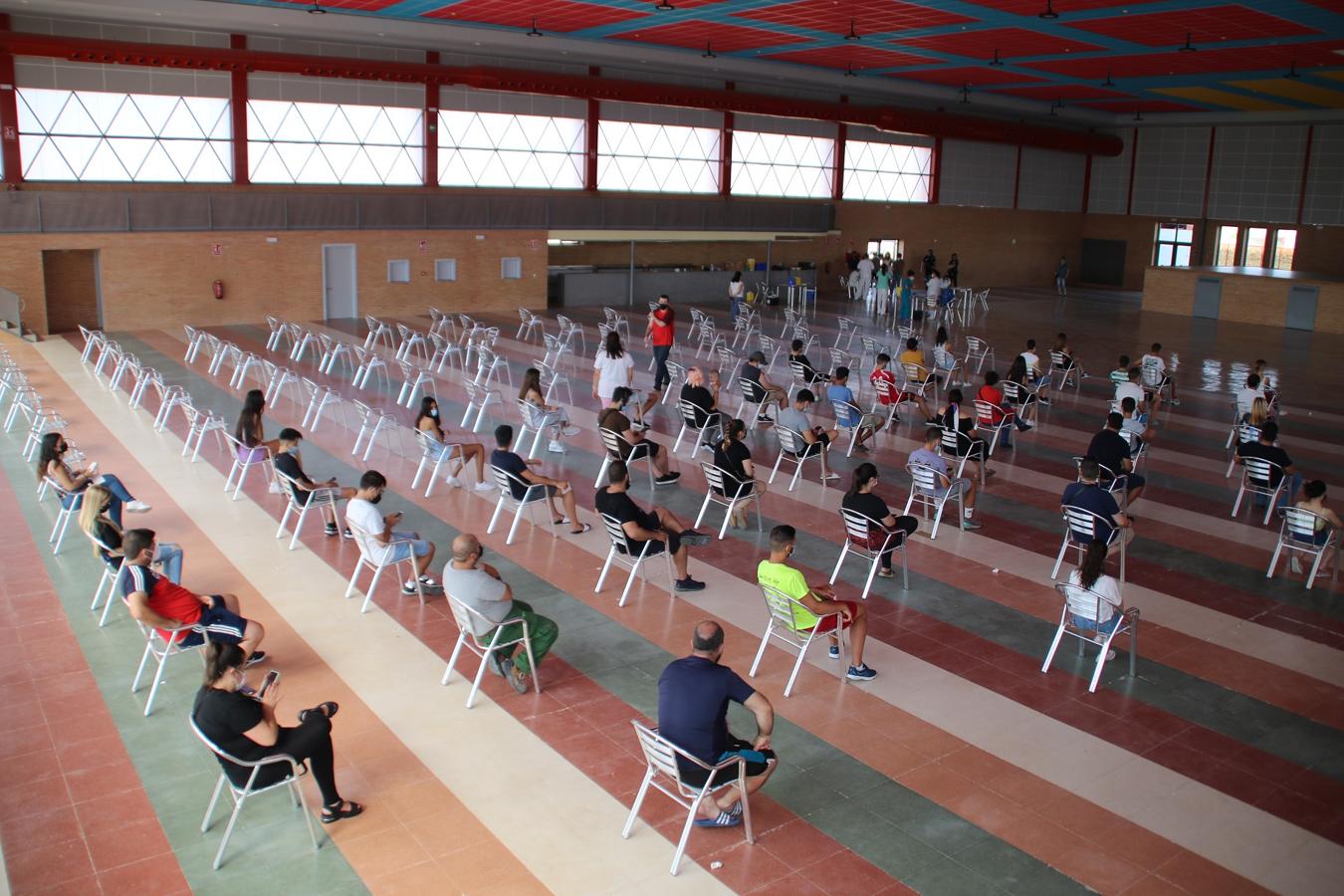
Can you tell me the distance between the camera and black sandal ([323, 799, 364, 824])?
6.40m

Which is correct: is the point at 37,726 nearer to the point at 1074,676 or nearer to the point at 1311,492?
the point at 1074,676

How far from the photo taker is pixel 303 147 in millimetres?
27969

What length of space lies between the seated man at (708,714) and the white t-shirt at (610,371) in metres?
9.63

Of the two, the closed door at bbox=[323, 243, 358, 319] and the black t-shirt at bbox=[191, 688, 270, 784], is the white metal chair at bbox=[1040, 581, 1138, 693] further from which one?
the closed door at bbox=[323, 243, 358, 319]

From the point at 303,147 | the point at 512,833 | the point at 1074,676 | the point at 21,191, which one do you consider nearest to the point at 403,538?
the point at 512,833

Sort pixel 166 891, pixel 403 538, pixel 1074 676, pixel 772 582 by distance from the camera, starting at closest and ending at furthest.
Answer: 1. pixel 166 891
2. pixel 772 582
3. pixel 1074 676
4. pixel 403 538

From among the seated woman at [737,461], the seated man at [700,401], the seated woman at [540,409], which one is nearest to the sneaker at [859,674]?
the seated woman at [737,461]

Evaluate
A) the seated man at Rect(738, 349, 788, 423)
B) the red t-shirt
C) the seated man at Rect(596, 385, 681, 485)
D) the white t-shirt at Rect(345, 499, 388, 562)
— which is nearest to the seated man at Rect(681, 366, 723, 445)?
the seated man at Rect(596, 385, 681, 485)

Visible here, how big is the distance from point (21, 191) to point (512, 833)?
23.4 m

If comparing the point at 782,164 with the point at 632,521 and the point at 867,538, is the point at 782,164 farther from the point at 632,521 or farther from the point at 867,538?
the point at 632,521

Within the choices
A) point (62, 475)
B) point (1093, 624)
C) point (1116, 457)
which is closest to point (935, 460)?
point (1116, 457)

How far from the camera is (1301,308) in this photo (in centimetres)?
3303

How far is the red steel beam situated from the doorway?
14.8ft

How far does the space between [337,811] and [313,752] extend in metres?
0.41
